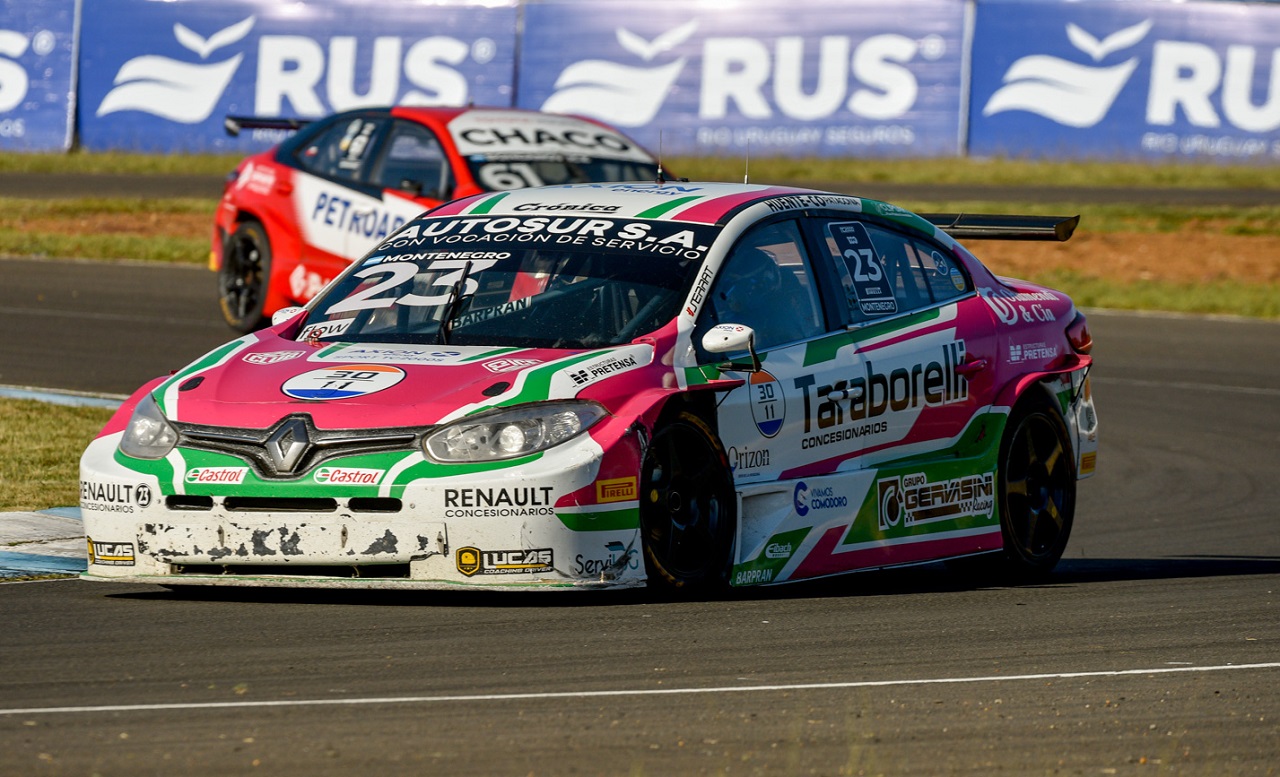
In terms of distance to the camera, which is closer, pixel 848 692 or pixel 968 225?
pixel 848 692

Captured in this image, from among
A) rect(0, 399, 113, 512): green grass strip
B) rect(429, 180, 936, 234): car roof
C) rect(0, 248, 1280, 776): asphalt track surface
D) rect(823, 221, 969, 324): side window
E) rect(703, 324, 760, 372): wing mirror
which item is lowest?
rect(0, 399, 113, 512): green grass strip

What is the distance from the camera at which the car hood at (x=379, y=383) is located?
6961mm

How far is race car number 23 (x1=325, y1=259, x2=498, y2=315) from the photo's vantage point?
799 centimetres

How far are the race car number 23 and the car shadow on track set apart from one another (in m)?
1.15

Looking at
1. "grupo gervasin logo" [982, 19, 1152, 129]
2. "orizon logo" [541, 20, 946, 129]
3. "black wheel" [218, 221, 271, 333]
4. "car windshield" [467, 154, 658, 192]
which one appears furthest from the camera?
"orizon logo" [541, 20, 946, 129]

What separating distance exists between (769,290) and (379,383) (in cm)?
165

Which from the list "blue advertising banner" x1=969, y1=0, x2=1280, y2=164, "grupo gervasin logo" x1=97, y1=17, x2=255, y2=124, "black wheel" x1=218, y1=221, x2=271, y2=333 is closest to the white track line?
"black wheel" x1=218, y1=221, x2=271, y2=333

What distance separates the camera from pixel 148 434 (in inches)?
284

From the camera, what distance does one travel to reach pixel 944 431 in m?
8.53

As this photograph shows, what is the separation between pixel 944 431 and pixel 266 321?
8191 millimetres

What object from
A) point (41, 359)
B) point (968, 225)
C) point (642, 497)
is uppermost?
point (968, 225)

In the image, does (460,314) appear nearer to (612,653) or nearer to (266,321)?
(612,653)

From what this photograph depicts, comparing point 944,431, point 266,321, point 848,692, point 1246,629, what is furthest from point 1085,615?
point 266,321

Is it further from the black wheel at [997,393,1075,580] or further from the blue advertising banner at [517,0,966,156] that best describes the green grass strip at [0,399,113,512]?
the blue advertising banner at [517,0,966,156]
